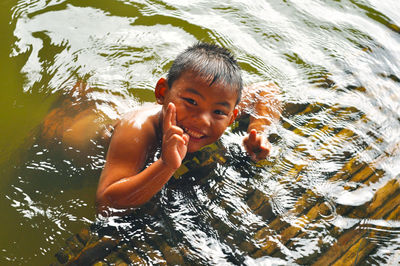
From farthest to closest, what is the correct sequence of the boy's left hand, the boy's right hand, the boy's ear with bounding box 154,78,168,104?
the boy's left hand < the boy's ear with bounding box 154,78,168,104 < the boy's right hand

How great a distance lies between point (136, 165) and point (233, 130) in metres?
1.04

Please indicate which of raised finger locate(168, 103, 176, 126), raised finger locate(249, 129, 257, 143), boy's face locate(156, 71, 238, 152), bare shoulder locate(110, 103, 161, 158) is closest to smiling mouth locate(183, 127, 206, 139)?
boy's face locate(156, 71, 238, 152)

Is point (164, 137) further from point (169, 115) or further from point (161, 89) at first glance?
point (161, 89)

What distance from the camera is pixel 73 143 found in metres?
3.25

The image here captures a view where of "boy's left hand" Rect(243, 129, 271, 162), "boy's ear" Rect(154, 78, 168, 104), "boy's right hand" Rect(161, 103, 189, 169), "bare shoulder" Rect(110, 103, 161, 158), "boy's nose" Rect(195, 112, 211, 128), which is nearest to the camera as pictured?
"boy's right hand" Rect(161, 103, 189, 169)

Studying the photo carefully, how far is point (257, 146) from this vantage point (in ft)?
10.5

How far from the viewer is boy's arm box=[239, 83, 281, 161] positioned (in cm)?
318

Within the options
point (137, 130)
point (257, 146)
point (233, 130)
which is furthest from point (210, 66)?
point (233, 130)

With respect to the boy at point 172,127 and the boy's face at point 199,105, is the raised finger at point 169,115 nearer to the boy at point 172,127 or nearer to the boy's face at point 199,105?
the boy at point 172,127

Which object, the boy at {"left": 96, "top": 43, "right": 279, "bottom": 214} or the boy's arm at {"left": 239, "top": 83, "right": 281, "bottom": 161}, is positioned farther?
the boy's arm at {"left": 239, "top": 83, "right": 281, "bottom": 161}

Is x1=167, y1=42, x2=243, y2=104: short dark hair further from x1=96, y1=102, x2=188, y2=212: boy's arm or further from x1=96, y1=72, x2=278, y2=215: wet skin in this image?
x1=96, y1=102, x2=188, y2=212: boy's arm

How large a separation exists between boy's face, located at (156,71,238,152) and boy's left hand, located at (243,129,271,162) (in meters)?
0.43

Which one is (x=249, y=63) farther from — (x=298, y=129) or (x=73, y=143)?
(x=73, y=143)

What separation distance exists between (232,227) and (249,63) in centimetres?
197
